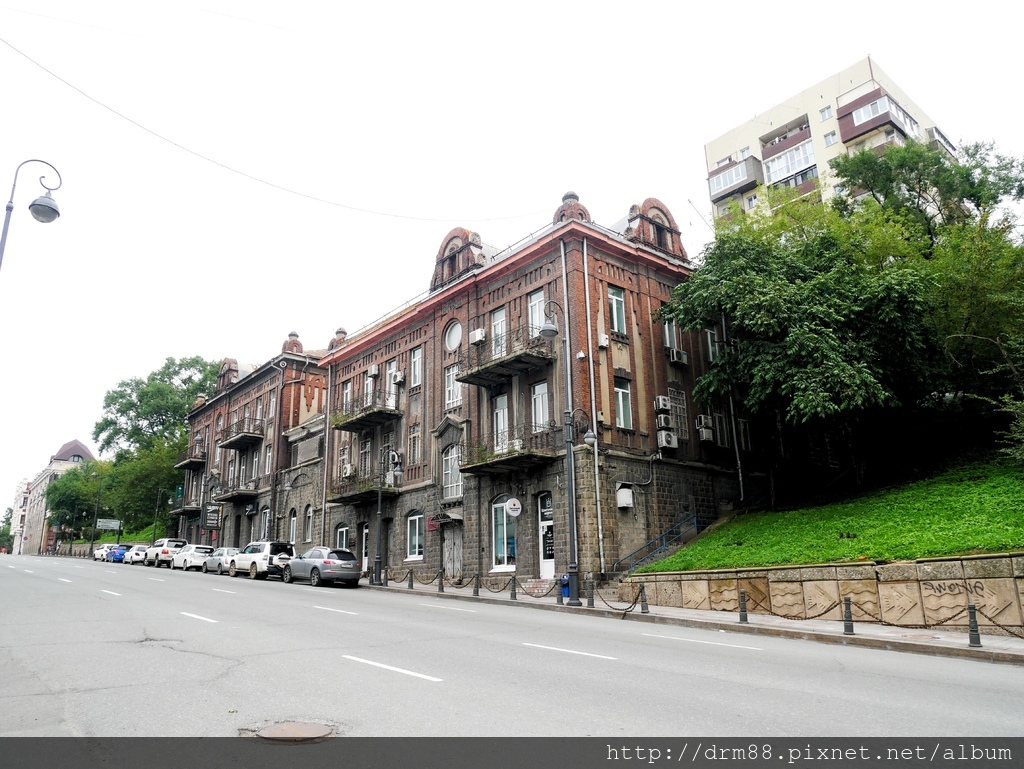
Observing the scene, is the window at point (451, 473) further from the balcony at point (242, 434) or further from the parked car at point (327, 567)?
the balcony at point (242, 434)

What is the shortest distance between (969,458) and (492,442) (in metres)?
15.9

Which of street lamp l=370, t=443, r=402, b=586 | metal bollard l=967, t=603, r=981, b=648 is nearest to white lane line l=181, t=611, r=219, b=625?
street lamp l=370, t=443, r=402, b=586

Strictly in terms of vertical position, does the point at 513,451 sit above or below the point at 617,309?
below

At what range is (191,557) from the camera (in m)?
38.0

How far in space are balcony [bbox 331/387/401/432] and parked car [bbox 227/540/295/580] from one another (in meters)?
6.13

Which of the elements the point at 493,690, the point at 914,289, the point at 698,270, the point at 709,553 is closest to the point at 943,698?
the point at 493,690

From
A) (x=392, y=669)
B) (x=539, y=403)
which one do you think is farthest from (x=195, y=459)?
(x=392, y=669)

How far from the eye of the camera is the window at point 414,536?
1188 inches

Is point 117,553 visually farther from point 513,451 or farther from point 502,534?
point 513,451

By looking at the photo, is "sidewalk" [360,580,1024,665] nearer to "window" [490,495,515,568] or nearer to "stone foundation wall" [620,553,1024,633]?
"stone foundation wall" [620,553,1024,633]

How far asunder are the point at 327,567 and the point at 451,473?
19.6 feet

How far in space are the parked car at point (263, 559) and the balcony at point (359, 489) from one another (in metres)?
3.27

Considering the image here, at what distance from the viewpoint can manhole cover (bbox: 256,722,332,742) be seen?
5754mm

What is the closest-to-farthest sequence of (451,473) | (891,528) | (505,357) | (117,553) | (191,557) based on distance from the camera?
(891,528) → (505,357) → (451,473) → (191,557) → (117,553)
